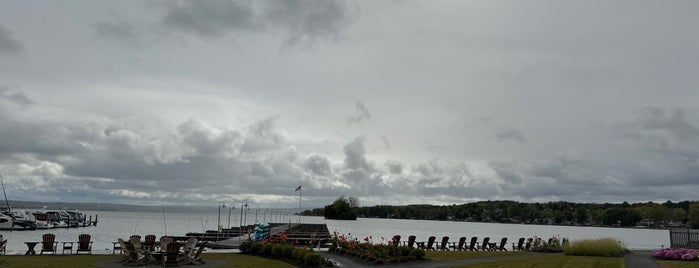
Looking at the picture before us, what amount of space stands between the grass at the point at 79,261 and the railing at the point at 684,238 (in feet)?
96.1

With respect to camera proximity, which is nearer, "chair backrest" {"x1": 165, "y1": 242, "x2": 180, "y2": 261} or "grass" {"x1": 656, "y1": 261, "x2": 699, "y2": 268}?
"chair backrest" {"x1": 165, "y1": 242, "x2": 180, "y2": 261}

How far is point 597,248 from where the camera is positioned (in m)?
33.5

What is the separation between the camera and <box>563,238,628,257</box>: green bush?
109 ft

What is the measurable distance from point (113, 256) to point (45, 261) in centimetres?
415

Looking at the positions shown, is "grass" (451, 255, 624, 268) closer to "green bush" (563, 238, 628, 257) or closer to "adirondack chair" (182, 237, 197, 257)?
"green bush" (563, 238, 628, 257)

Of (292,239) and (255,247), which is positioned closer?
(255,247)

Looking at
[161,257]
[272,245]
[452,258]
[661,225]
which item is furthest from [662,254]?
[661,225]

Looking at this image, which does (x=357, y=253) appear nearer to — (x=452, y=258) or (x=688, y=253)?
(x=452, y=258)

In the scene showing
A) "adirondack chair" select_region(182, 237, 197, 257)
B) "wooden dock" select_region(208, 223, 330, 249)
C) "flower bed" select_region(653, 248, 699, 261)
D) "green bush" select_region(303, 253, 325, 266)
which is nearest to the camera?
"green bush" select_region(303, 253, 325, 266)

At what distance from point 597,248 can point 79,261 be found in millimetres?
27780

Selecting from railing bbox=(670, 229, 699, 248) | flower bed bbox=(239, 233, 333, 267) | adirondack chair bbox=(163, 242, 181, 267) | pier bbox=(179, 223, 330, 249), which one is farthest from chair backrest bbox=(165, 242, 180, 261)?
railing bbox=(670, 229, 699, 248)

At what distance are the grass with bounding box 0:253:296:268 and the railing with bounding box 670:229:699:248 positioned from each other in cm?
2930

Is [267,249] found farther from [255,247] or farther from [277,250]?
[255,247]

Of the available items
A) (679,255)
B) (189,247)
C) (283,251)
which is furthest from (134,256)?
(679,255)
